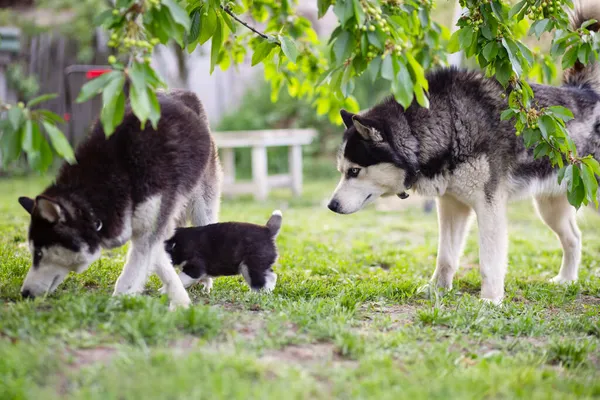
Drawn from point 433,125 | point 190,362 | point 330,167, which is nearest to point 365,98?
point 330,167

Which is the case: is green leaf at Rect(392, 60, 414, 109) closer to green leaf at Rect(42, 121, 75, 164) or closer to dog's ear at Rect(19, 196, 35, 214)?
green leaf at Rect(42, 121, 75, 164)

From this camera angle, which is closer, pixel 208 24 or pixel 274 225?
pixel 208 24

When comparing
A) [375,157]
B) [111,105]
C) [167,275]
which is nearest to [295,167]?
[375,157]

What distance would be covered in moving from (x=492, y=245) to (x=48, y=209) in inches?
118

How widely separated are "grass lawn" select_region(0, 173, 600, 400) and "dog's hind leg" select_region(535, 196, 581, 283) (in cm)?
15

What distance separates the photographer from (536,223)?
930 centimetres

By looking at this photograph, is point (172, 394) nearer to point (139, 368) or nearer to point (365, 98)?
point (139, 368)

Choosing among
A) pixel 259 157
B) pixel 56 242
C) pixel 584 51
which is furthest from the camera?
pixel 259 157

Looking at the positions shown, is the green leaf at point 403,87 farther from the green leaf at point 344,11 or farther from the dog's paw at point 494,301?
the dog's paw at point 494,301

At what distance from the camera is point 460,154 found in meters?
4.48

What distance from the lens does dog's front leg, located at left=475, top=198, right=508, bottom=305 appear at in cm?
450

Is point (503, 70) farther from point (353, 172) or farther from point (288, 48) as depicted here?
point (288, 48)

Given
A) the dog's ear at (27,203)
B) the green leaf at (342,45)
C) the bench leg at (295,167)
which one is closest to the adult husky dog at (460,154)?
the green leaf at (342,45)

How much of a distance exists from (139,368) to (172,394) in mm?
288
